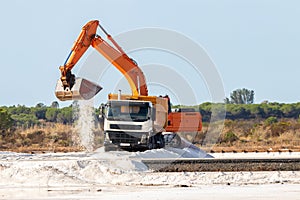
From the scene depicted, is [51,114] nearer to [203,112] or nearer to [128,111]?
[203,112]

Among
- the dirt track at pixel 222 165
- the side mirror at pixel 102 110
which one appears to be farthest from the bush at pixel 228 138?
the dirt track at pixel 222 165

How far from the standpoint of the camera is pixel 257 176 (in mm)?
22469

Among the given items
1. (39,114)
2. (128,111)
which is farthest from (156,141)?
(39,114)

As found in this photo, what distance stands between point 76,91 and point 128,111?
278 cm

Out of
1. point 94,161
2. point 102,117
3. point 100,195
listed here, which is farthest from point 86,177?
point 102,117

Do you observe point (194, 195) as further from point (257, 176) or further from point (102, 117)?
point (102, 117)

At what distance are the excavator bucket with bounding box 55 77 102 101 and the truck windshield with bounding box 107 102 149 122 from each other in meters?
1.48

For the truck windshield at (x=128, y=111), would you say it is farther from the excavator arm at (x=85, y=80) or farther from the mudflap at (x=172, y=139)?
the mudflap at (x=172, y=139)

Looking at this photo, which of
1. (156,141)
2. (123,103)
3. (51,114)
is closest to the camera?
(123,103)

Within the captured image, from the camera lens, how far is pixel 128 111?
29703 mm

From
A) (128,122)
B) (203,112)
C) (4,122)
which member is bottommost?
(128,122)

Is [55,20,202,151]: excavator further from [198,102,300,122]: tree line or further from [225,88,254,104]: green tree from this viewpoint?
[225,88,254,104]: green tree

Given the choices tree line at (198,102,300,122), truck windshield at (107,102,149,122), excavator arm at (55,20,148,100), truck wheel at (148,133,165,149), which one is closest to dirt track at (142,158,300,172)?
excavator arm at (55,20,148,100)

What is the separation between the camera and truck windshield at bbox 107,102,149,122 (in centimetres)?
2961
